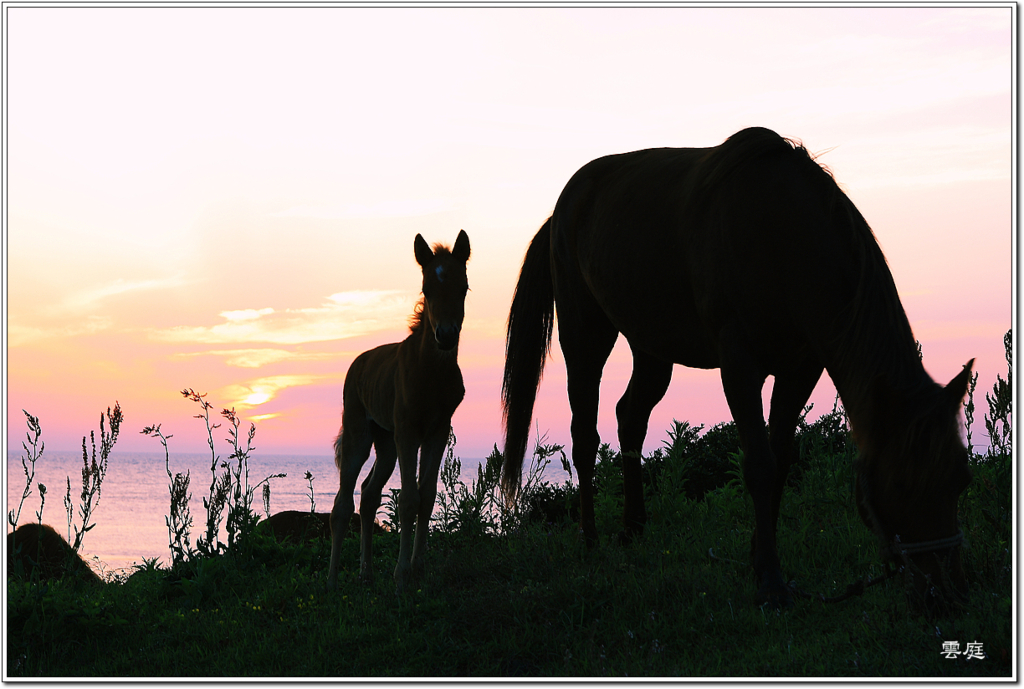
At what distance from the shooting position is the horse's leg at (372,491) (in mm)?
5930

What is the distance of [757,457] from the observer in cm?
446

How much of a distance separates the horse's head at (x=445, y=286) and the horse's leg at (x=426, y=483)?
0.98 m

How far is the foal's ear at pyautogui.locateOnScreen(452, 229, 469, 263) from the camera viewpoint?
5453 millimetres

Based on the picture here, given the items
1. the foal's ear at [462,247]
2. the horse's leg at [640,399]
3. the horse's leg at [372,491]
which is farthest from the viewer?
the horse's leg at [640,399]

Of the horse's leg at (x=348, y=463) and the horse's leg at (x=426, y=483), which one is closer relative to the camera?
the horse's leg at (x=426, y=483)

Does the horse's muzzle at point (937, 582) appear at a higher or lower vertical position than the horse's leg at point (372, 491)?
lower

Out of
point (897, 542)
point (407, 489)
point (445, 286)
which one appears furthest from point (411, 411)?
point (897, 542)

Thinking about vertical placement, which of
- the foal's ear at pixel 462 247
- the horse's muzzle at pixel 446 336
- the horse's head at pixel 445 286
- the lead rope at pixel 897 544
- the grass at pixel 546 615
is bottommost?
the grass at pixel 546 615

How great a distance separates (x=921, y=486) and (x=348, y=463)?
429cm

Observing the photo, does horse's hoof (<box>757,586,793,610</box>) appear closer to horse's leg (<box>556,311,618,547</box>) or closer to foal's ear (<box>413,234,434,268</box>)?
→ horse's leg (<box>556,311,618,547</box>)

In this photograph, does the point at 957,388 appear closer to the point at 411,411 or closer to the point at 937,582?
the point at 937,582

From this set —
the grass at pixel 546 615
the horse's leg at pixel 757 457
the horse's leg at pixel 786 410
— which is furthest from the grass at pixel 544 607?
the horse's leg at pixel 786 410

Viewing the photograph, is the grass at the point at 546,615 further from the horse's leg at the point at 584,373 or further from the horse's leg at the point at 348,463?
the horse's leg at the point at 584,373

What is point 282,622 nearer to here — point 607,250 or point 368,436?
point 368,436
